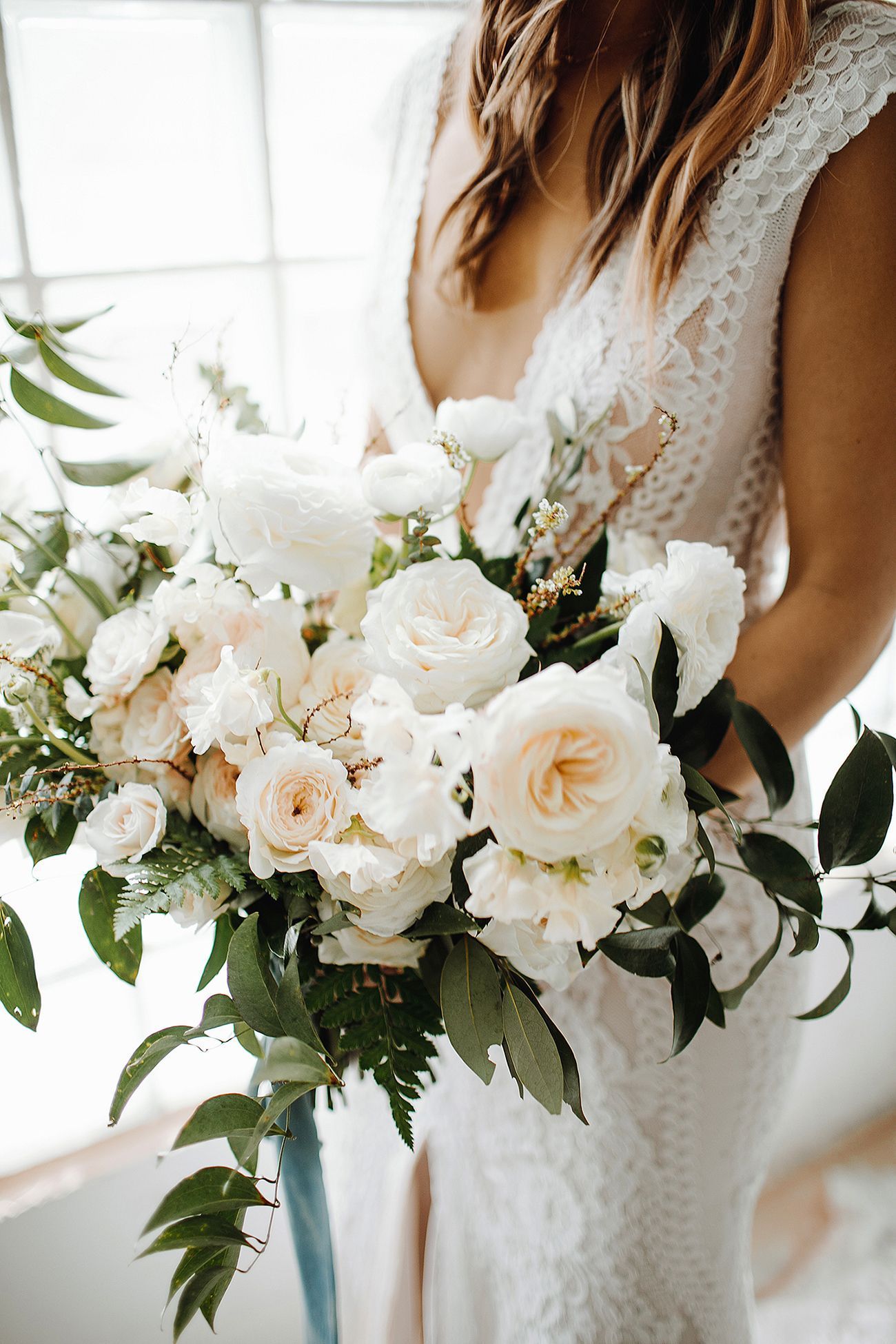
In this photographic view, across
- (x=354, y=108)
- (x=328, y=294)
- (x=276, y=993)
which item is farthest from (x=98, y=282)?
(x=276, y=993)

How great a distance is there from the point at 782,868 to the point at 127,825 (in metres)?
0.39

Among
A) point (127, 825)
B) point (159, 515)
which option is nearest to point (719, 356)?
point (159, 515)

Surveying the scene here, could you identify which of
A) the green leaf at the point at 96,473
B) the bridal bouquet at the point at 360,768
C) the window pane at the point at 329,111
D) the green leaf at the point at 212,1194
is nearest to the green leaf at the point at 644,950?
the bridal bouquet at the point at 360,768

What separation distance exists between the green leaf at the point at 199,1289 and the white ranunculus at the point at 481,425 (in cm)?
48

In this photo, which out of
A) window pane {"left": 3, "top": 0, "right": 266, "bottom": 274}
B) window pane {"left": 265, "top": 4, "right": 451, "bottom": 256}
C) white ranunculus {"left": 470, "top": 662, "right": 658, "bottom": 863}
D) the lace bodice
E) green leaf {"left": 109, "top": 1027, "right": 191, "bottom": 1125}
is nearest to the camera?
white ranunculus {"left": 470, "top": 662, "right": 658, "bottom": 863}

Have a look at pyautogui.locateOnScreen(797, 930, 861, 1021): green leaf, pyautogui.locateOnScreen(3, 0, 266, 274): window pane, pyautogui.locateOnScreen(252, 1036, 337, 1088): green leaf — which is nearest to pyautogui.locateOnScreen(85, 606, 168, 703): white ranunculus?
pyautogui.locateOnScreen(252, 1036, 337, 1088): green leaf

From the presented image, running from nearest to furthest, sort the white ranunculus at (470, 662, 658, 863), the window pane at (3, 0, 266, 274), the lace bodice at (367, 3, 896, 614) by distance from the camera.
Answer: the white ranunculus at (470, 662, 658, 863)
the lace bodice at (367, 3, 896, 614)
the window pane at (3, 0, 266, 274)

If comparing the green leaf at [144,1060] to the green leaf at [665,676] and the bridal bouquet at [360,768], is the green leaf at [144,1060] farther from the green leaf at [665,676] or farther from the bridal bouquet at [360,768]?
the green leaf at [665,676]

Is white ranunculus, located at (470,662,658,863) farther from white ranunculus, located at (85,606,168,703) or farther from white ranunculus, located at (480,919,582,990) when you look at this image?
white ranunculus, located at (85,606,168,703)

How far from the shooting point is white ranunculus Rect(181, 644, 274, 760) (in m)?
0.44

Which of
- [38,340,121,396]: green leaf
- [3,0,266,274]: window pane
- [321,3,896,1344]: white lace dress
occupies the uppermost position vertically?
[3,0,266,274]: window pane

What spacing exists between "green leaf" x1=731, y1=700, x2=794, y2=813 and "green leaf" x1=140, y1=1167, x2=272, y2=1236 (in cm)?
A: 38

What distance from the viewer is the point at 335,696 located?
1.67 ft

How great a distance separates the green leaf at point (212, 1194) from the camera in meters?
0.41
